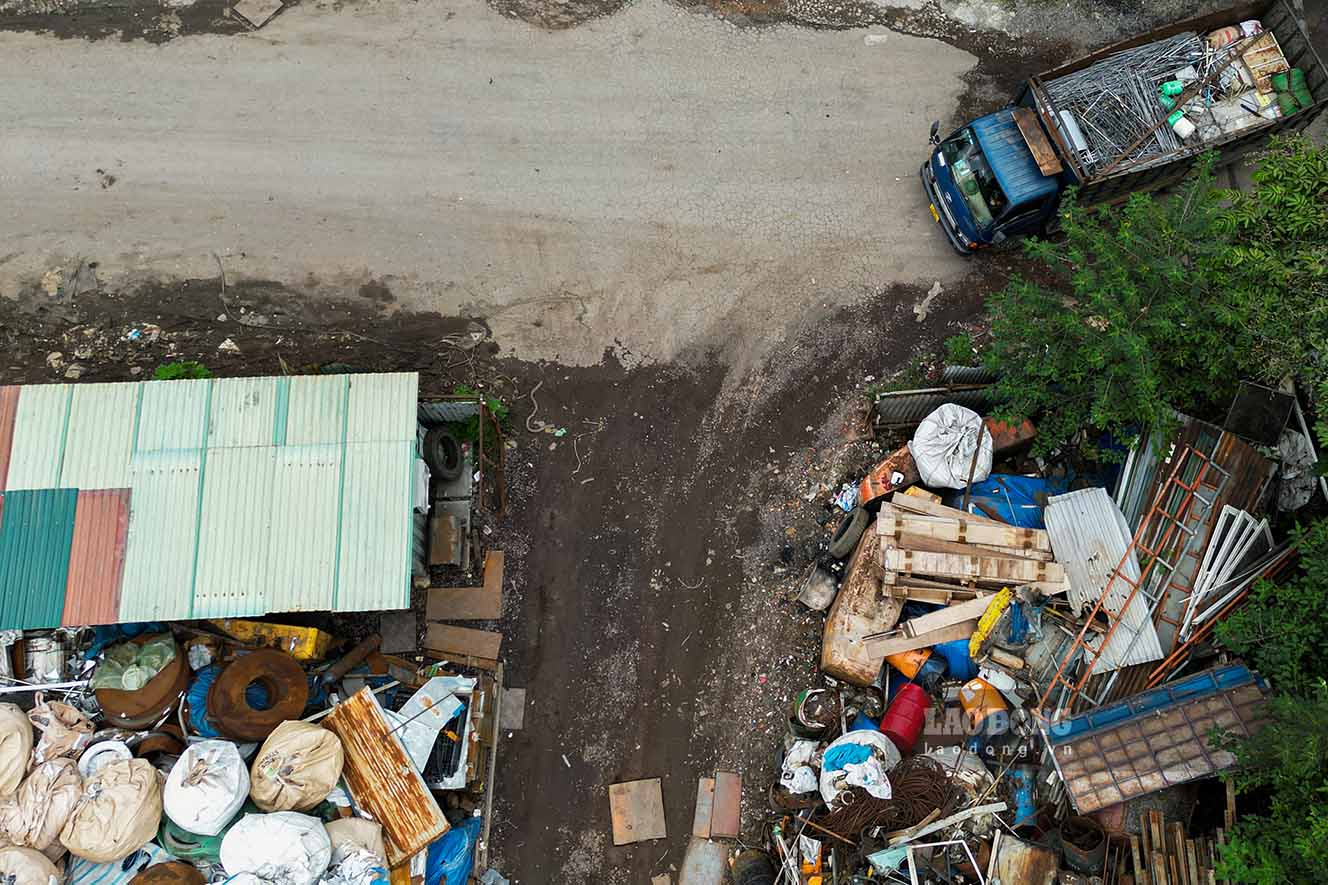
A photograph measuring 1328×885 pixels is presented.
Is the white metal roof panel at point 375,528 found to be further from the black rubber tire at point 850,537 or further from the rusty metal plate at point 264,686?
the black rubber tire at point 850,537

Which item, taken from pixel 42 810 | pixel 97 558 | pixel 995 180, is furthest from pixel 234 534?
pixel 995 180

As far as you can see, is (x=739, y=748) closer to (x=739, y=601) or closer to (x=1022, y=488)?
(x=739, y=601)

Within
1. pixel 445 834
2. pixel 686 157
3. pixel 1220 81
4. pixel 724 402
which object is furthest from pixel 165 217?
pixel 1220 81

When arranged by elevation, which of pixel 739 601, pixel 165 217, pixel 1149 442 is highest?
pixel 165 217

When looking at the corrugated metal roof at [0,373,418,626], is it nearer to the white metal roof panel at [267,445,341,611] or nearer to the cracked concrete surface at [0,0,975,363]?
the white metal roof panel at [267,445,341,611]

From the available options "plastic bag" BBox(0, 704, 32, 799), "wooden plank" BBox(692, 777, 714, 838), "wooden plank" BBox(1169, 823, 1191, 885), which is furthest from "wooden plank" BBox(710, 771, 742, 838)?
"plastic bag" BBox(0, 704, 32, 799)

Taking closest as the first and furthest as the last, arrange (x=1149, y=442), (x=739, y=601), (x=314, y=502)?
(x=314, y=502)
(x=1149, y=442)
(x=739, y=601)

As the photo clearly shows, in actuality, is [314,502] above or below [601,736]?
above

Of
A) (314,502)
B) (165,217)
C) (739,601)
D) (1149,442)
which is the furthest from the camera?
(165,217)
